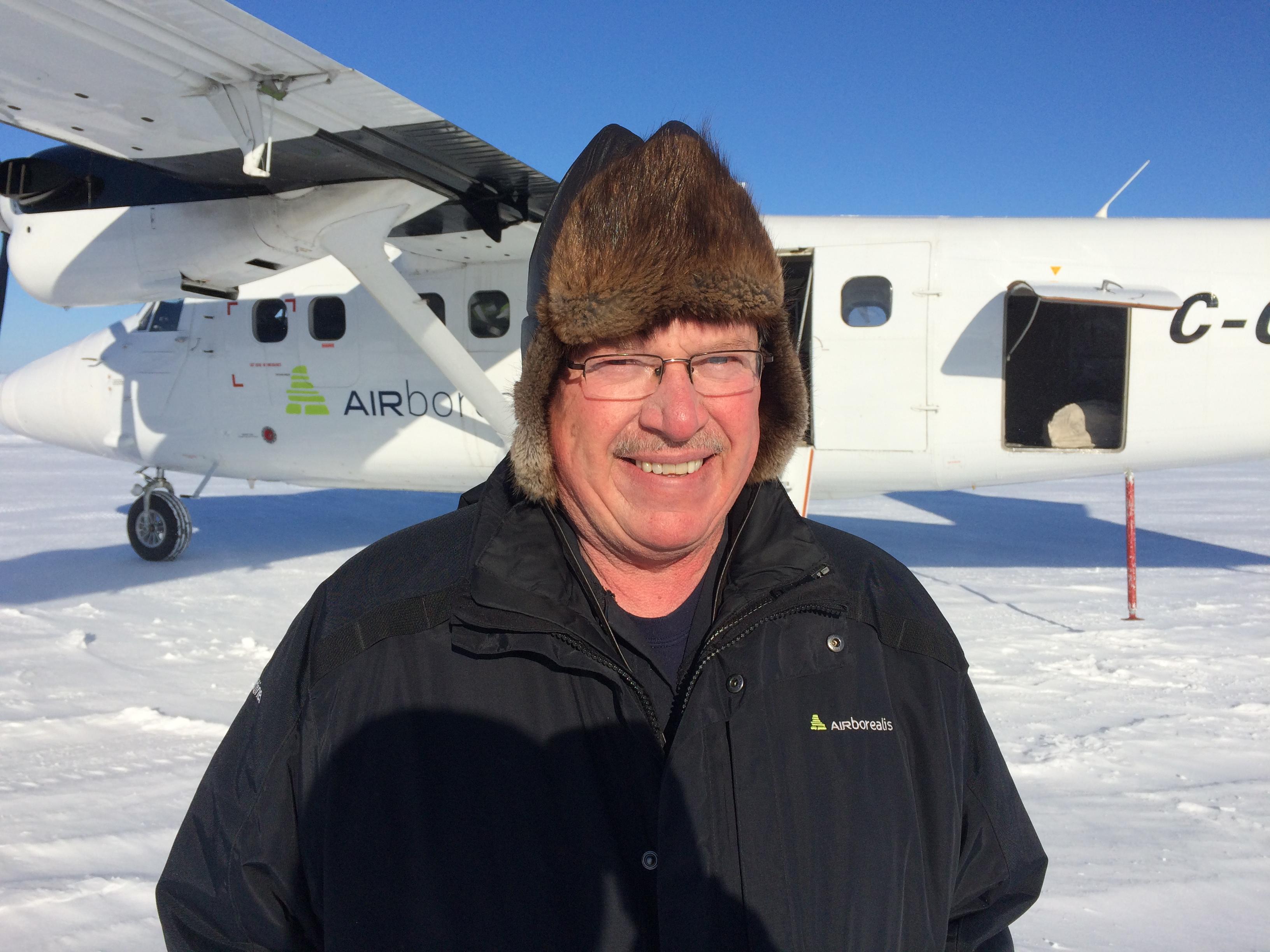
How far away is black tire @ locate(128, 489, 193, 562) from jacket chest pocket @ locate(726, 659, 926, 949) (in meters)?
8.05

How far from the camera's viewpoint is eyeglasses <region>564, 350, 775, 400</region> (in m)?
1.56

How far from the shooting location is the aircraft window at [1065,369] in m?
6.46

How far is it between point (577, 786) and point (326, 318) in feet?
23.3

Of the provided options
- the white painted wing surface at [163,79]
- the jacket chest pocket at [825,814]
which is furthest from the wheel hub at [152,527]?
the jacket chest pocket at [825,814]

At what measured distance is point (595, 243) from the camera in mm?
1514

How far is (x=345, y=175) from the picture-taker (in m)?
5.86

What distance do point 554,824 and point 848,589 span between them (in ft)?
2.08

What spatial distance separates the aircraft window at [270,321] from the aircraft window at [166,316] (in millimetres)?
870

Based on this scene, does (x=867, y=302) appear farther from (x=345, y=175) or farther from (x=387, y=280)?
(x=345, y=175)

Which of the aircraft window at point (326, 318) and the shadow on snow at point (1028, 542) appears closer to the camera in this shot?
the aircraft window at point (326, 318)

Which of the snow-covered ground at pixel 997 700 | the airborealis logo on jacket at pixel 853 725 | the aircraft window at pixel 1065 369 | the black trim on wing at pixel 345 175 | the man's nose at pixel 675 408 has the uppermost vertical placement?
the black trim on wing at pixel 345 175

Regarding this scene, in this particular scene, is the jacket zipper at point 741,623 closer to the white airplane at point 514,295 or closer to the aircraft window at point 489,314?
the white airplane at point 514,295

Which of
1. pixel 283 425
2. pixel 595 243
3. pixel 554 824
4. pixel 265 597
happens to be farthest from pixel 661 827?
pixel 283 425

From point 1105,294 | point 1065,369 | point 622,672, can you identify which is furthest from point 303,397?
point 622,672
